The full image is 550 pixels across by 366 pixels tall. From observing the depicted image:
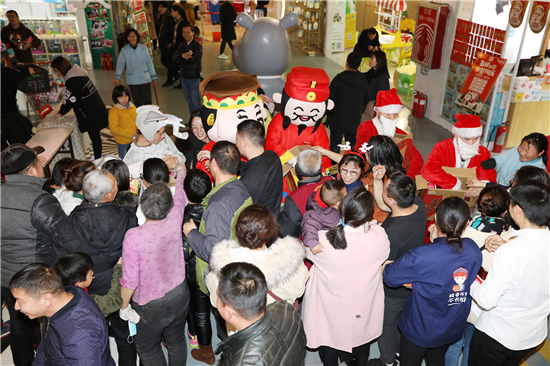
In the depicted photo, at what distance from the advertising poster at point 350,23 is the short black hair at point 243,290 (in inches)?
482

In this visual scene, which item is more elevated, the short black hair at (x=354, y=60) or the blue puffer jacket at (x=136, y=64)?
the short black hair at (x=354, y=60)

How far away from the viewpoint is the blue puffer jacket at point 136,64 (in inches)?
257

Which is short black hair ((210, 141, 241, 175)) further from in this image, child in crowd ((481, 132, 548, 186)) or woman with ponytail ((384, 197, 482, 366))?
child in crowd ((481, 132, 548, 186))

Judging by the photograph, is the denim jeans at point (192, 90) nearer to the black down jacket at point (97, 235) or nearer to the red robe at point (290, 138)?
the red robe at point (290, 138)

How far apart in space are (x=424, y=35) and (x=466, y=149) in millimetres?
4256

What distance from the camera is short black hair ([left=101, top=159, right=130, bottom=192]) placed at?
2.96m

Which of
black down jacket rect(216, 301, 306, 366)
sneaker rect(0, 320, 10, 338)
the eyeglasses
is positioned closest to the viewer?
black down jacket rect(216, 301, 306, 366)

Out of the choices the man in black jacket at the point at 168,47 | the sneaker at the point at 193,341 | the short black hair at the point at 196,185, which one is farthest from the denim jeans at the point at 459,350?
the man in black jacket at the point at 168,47

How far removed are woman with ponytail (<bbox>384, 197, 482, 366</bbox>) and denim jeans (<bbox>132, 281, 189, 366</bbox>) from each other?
1283 millimetres

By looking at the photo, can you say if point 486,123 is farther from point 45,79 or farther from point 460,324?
point 45,79

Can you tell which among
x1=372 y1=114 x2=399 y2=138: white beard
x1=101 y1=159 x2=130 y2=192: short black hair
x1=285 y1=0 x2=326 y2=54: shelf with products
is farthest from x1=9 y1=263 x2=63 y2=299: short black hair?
x1=285 y1=0 x2=326 y2=54: shelf with products

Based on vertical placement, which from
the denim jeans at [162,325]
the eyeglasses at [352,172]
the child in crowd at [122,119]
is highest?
the eyeglasses at [352,172]

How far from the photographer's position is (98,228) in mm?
2521

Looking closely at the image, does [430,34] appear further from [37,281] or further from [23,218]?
[37,281]
